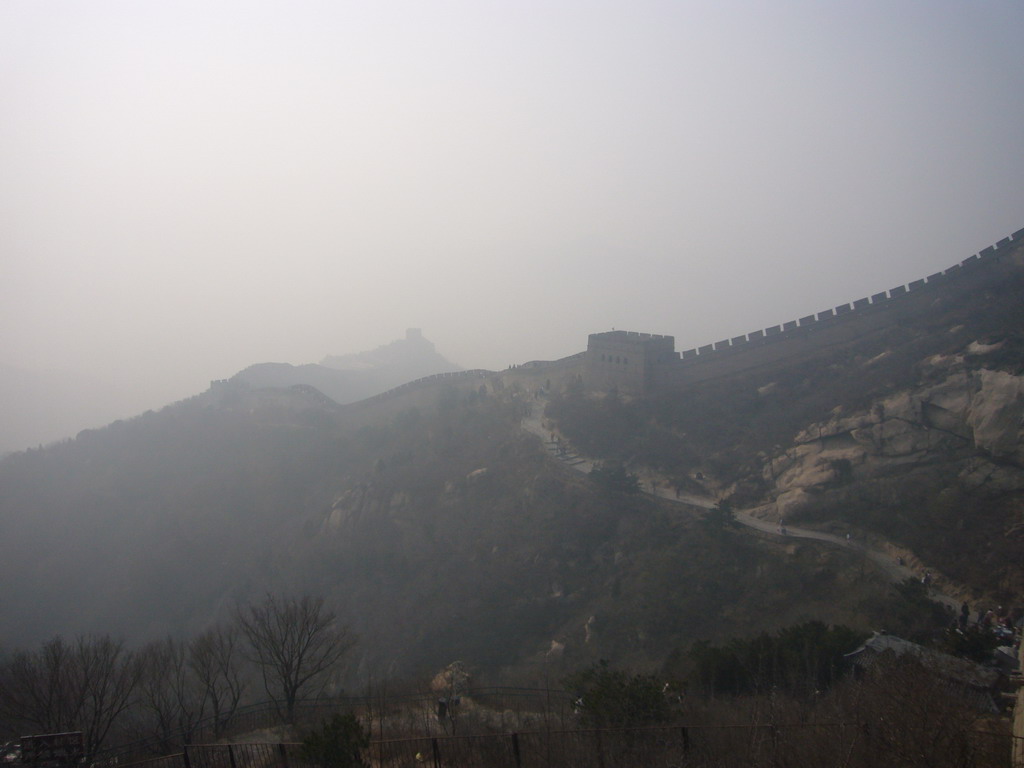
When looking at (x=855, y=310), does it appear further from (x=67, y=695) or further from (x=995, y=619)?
(x=67, y=695)

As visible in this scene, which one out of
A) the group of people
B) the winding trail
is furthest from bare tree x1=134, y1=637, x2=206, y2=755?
the group of people

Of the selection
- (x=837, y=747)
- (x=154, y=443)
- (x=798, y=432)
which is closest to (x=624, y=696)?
(x=837, y=747)

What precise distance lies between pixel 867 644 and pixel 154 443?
46.2 meters

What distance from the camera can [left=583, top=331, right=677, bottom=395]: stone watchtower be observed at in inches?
1148

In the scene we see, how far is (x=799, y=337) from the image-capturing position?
2831 centimetres

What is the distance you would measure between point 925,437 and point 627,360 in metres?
12.5

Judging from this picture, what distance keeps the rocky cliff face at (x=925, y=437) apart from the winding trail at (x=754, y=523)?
89 centimetres

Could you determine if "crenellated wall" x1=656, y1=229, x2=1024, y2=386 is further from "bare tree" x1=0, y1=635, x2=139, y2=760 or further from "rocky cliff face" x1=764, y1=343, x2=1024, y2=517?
"bare tree" x1=0, y1=635, x2=139, y2=760

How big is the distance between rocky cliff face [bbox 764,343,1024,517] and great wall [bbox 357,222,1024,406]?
19.5 ft

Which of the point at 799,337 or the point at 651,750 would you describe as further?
the point at 799,337

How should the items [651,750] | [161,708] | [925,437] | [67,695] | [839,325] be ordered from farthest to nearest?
[839,325], [925,437], [161,708], [67,695], [651,750]

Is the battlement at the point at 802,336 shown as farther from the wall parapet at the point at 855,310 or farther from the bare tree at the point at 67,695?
the bare tree at the point at 67,695

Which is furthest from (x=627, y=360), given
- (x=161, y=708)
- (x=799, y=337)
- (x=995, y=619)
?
(x=161, y=708)

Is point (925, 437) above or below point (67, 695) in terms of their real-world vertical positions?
above
